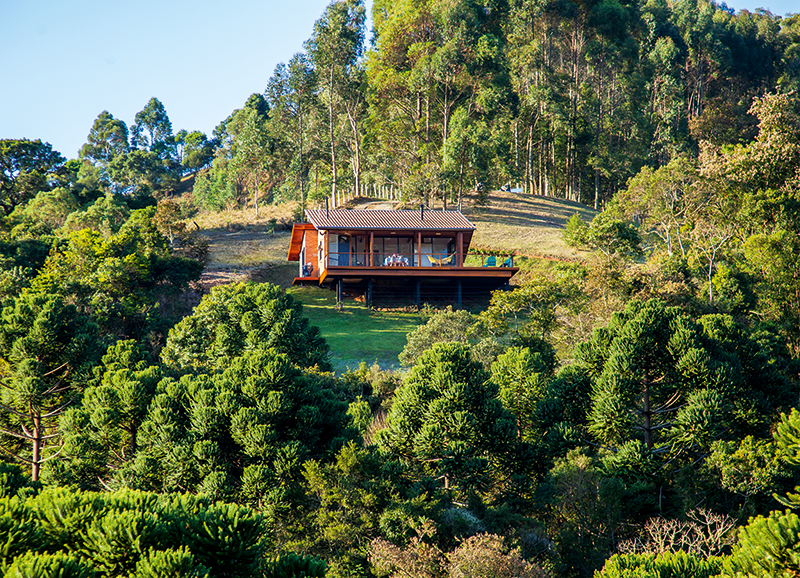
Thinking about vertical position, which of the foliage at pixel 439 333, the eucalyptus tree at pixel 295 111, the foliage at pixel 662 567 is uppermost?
the eucalyptus tree at pixel 295 111

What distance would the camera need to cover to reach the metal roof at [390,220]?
3541 cm

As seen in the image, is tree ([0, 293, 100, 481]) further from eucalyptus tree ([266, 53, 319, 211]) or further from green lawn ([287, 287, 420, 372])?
eucalyptus tree ([266, 53, 319, 211])

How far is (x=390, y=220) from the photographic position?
36.8 m

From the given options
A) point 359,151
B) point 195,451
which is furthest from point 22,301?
point 359,151

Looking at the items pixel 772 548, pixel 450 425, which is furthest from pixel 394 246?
pixel 772 548

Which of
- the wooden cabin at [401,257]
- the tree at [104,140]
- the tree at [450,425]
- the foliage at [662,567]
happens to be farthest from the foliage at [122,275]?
the tree at [104,140]

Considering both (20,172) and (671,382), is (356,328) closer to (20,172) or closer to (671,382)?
(671,382)

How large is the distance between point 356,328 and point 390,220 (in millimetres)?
7056

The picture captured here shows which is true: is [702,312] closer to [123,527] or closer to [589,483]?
[589,483]

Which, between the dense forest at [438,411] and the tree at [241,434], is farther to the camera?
the tree at [241,434]

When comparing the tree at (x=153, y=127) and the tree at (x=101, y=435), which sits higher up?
the tree at (x=153, y=127)

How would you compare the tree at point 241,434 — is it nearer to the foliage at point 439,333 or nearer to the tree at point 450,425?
the tree at point 450,425

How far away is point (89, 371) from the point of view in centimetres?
2005

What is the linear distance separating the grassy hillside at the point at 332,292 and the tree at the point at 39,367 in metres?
9.83
